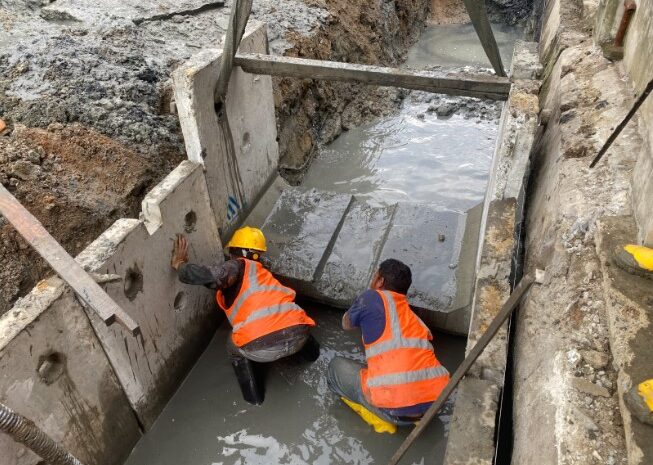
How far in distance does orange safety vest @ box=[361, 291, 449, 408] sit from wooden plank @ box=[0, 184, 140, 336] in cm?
172

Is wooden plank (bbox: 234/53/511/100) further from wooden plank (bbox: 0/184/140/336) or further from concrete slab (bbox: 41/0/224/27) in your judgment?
concrete slab (bbox: 41/0/224/27)

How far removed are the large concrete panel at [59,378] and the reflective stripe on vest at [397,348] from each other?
1932mm

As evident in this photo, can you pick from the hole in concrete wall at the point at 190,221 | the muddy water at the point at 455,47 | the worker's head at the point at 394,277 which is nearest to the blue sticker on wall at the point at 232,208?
the hole in concrete wall at the point at 190,221

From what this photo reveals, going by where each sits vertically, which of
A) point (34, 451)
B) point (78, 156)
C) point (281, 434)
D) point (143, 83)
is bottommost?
point (281, 434)

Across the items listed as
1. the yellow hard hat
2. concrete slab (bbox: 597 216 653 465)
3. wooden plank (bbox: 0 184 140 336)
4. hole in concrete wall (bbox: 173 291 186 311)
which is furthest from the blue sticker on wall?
concrete slab (bbox: 597 216 653 465)

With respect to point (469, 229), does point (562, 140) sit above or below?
above

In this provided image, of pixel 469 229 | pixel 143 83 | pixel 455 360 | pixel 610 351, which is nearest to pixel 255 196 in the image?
pixel 143 83

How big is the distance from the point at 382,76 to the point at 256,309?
2.17 meters

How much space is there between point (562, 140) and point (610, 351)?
6.74 feet

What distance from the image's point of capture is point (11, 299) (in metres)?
3.76

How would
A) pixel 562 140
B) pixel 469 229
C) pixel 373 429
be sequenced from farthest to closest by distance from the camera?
1. pixel 469 229
2. pixel 373 429
3. pixel 562 140

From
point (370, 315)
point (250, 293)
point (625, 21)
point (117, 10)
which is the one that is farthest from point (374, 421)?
point (117, 10)

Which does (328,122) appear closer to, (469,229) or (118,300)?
(469,229)

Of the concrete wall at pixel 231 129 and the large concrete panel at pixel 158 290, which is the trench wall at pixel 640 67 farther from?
the concrete wall at pixel 231 129
